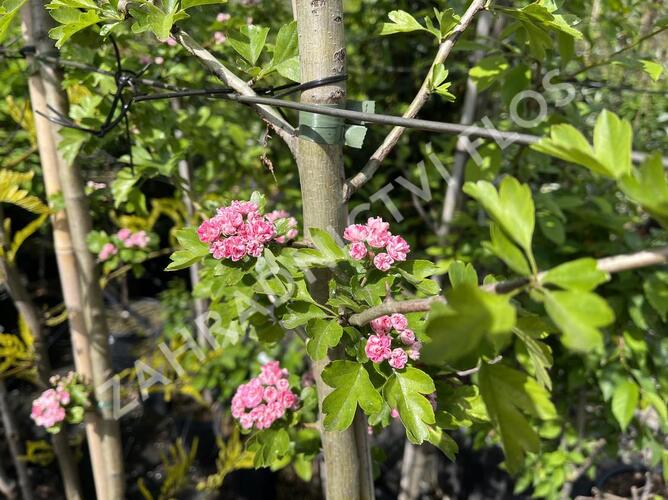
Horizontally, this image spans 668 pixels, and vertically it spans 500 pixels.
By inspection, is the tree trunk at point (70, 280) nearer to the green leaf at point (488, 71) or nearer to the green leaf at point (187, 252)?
the green leaf at point (187, 252)

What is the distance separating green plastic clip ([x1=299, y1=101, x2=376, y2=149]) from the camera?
632mm

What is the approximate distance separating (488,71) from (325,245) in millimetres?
Result: 646

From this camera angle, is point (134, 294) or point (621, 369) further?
point (134, 294)

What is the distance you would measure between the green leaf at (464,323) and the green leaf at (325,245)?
0.87 ft

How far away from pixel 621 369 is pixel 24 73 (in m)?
1.76

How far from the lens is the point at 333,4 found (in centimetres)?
61

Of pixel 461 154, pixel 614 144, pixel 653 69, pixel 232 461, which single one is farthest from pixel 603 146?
pixel 232 461

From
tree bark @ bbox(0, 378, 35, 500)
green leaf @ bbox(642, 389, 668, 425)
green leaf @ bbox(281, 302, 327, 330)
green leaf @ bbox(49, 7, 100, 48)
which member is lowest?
tree bark @ bbox(0, 378, 35, 500)

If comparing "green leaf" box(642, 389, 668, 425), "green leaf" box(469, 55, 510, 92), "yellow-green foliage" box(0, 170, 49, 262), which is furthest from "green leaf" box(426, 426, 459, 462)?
"yellow-green foliage" box(0, 170, 49, 262)

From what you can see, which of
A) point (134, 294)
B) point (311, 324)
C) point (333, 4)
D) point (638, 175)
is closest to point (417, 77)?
point (333, 4)

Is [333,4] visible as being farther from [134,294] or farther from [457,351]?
→ [134,294]

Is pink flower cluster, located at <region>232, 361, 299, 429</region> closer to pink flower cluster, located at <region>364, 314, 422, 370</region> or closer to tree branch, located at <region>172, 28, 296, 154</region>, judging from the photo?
pink flower cluster, located at <region>364, 314, 422, 370</region>

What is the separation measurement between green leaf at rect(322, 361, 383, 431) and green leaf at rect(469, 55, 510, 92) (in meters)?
0.69

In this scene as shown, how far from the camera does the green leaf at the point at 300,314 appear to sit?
0.64 metres
